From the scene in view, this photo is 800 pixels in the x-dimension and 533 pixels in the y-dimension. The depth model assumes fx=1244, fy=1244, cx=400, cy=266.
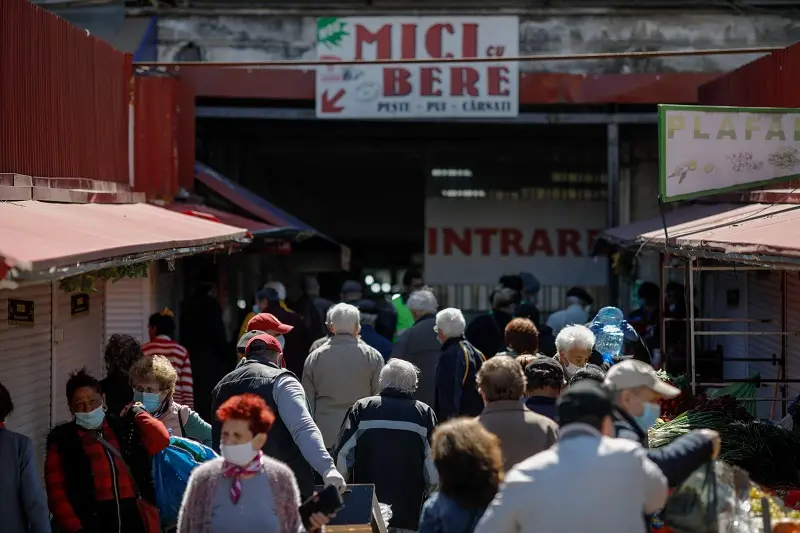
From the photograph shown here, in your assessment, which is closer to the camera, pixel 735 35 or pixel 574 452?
pixel 574 452

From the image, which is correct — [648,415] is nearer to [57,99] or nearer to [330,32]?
[57,99]

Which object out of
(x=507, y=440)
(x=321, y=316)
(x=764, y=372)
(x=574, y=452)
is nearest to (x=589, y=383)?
(x=574, y=452)

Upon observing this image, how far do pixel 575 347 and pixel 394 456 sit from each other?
70.4 inches

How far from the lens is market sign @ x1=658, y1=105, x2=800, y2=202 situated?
10094 mm

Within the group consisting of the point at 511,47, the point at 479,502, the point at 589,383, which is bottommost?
the point at 479,502

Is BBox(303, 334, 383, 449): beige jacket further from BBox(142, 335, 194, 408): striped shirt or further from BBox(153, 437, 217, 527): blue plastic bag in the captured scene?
BBox(153, 437, 217, 527): blue plastic bag

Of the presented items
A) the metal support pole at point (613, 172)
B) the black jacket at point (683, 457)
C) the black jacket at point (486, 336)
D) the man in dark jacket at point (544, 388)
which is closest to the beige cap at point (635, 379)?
the black jacket at point (683, 457)

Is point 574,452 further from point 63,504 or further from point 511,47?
point 511,47

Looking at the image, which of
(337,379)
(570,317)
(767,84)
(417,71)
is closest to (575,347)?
(337,379)

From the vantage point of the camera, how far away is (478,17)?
A: 703 inches

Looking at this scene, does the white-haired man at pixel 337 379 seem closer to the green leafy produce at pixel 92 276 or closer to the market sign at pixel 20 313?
the green leafy produce at pixel 92 276

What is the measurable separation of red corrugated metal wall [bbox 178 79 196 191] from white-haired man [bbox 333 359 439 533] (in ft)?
30.0

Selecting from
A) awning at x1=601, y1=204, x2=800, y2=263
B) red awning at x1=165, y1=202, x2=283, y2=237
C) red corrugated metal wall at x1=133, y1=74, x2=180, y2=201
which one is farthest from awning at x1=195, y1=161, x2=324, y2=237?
awning at x1=601, y1=204, x2=800, y2=263

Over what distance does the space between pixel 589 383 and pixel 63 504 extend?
3.20 metres
